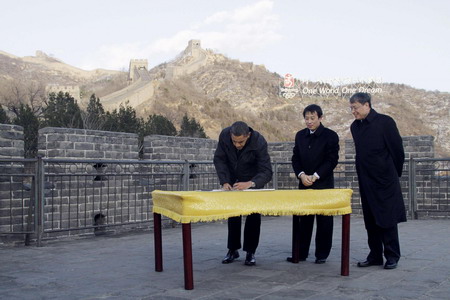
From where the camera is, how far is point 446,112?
79.8 metres

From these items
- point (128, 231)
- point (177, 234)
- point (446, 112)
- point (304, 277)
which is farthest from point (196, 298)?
point (446, 112)

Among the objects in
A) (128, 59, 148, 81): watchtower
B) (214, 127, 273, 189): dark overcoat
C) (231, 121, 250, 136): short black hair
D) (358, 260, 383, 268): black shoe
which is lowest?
(358, 260, 383, 268): black shoe

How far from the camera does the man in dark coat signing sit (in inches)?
231

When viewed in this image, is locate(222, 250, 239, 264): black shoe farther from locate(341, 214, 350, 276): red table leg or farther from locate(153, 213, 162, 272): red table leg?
locate(341, 214, 350, 276): red table leg

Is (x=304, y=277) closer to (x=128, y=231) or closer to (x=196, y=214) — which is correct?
(x=196, y=214)

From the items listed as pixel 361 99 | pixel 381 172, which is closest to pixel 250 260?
pixel 381 172

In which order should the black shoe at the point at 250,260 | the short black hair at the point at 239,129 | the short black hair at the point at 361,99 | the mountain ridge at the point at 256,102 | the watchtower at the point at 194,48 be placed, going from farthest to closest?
the watchtower at the point at 194,48
the mountain ridge at the point at 256,102
the black shoe at the point at 250,260
the short black hair at the point at 361,99
the short black hair at the point at 239,129

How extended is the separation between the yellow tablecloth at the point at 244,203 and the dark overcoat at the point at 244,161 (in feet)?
2.06

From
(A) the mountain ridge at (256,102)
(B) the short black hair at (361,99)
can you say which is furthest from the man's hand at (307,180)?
(A) the mountain ridge at (256,102)

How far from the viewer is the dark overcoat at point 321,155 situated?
6292mm

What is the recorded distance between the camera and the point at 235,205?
5133 mm

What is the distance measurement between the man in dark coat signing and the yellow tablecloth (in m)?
0.35

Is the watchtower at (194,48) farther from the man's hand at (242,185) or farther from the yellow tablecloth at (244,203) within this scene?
the yellow tablecloth at (244,203)

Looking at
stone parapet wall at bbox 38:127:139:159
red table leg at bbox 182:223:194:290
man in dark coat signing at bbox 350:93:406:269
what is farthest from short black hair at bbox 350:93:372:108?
stone parapet wall at bbox 38:127:139:159
